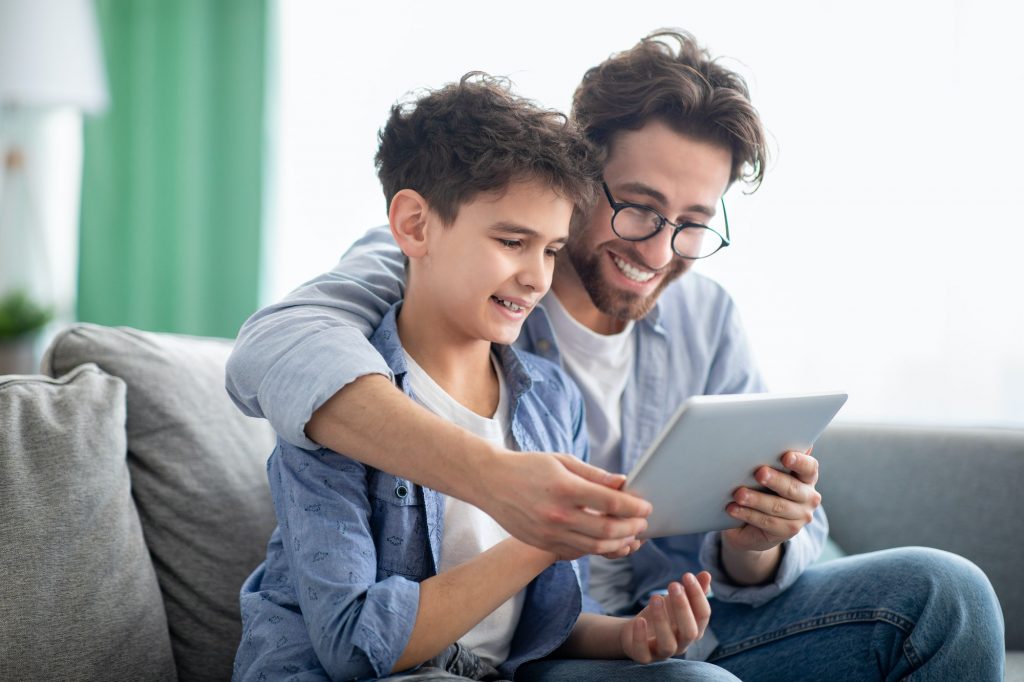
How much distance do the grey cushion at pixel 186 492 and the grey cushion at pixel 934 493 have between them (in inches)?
46.4

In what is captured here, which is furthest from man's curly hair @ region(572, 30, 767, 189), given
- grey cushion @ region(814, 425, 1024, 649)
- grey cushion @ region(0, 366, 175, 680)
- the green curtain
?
the green curtain

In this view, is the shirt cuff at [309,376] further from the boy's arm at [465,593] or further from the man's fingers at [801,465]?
the man's fingers at [801,465]

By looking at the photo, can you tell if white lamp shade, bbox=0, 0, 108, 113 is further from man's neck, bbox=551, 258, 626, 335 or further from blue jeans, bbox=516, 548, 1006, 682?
blue jeans, bbox=516, 548, 1006, 682

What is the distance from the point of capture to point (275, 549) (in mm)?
1171

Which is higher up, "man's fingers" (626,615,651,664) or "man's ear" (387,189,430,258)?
"man's ear" (387,189,430,258)

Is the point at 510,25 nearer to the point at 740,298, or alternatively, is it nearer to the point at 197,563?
the point at 740,298

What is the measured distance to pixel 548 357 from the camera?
1486 millimetres

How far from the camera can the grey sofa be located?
3.87 ft

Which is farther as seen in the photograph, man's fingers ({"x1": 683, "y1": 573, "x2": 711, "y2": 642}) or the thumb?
man's fingers ({"x1": 683, "y1": 573, "x2": 711, "y2": 642})

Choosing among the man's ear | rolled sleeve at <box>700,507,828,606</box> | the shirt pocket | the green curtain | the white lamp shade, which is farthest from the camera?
the green curtain

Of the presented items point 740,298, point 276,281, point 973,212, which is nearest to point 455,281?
point 740,298

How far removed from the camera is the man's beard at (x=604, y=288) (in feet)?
4.93

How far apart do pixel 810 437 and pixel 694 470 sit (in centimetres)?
18

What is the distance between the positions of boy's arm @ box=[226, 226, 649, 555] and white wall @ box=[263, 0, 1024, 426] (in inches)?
75.6
